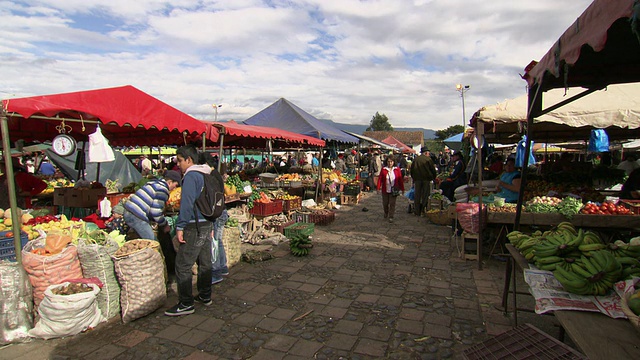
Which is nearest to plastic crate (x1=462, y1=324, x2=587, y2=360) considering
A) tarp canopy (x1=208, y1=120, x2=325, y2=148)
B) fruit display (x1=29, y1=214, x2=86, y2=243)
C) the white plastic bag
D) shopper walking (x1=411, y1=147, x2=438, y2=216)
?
the white plastic bag

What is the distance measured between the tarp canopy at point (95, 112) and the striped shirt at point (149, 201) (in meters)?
1.05

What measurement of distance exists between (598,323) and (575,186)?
302 inches

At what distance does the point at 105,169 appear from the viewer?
13000 millimetres

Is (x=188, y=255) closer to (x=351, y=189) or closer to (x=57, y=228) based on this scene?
(x=57, y=228)

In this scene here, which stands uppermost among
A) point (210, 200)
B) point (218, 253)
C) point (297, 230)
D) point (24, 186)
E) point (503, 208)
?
point (210, 200)

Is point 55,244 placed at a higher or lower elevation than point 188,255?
higher

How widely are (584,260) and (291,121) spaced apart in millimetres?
12090

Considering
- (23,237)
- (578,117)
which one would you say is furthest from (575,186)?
(23,237)

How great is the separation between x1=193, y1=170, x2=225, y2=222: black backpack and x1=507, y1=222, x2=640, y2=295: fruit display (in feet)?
10.9

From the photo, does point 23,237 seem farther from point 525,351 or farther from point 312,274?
point 525,351

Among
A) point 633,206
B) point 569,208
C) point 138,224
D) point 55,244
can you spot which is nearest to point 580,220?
point 569,208

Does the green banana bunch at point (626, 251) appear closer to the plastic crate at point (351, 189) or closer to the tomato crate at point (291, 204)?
the tomato crate at point (291, 204)

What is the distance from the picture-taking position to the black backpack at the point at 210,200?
412cm

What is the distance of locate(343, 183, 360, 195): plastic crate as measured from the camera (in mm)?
13977
